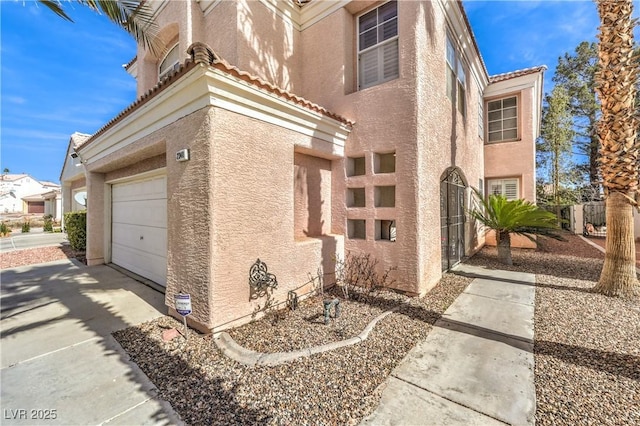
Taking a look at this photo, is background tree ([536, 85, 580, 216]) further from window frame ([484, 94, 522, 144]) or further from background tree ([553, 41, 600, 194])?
window frame ([484, 94, 522, 144])

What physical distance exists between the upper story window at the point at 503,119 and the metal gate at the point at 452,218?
6.21 meters

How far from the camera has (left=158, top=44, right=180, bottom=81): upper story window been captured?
10461 mm

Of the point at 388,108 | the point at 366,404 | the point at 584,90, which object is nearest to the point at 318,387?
the point at 366,404

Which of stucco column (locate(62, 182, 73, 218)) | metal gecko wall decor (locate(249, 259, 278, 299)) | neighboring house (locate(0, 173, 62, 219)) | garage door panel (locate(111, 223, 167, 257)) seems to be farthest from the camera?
neighboring house (locate(0, 173, 62, 219))

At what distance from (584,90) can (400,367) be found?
34311 mm

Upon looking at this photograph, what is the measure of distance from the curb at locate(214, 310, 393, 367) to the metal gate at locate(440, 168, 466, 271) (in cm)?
530

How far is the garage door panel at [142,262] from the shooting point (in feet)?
23.1

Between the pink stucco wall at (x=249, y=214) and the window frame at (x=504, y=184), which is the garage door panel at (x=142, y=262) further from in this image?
the window frame at (x=504, y=184)

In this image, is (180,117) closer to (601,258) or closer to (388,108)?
(388,108)

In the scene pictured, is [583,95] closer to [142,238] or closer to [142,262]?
[142,238]

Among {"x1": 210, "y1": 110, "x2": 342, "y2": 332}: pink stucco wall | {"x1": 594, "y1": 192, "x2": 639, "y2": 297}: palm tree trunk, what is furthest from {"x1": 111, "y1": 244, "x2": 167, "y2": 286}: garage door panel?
{"x1": 594, "y1": 192, "x2": 639, "y2": 297}: palm tree trunk

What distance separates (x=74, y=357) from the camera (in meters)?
4.00

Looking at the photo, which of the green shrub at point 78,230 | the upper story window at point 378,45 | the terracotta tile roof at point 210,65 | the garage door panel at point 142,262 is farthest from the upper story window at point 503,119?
the green shrub at point 78,230

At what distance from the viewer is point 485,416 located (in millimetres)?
2939
